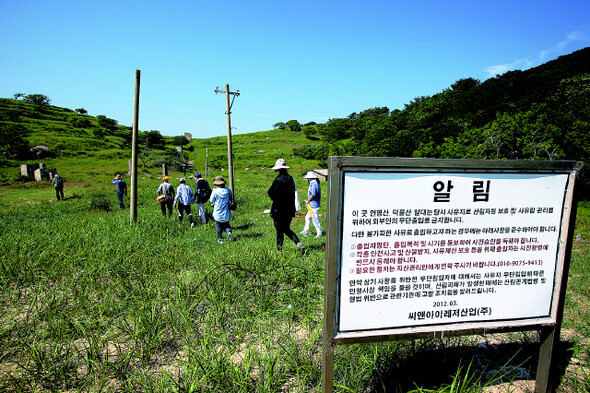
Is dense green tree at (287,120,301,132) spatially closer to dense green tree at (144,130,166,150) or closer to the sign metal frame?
dense green tree at (144,130,166,150)

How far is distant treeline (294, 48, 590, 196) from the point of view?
25266 millimetres

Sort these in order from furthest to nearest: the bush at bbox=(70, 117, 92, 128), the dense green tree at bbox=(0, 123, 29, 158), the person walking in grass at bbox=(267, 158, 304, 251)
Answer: the bush at bbox=(70, 117, 92, 128)
the dense green tree at bbox=(0, 123, 29, 158)
the person walking in grass at bbox=(267, 158, 304, 251)

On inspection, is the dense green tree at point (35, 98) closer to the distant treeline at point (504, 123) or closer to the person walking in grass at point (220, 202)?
the distant treeline at point (504, 123)

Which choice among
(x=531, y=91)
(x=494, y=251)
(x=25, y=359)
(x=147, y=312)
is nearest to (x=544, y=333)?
(x=494, y=251)

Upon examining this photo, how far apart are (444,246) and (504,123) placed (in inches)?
1246

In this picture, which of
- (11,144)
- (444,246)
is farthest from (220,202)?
(11,144)

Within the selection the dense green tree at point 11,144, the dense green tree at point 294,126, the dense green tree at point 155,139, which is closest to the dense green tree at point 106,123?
the dense green tree at point 155,139

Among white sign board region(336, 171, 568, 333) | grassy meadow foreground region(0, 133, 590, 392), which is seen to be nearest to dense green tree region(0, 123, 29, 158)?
grassy meadow foreground region(0, 133, 590, 392)

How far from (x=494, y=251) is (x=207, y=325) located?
2.55 m

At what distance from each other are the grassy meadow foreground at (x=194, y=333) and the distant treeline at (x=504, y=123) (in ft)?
76.5

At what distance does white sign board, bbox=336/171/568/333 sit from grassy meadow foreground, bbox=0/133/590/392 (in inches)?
21.7

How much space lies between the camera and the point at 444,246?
2.02 meters

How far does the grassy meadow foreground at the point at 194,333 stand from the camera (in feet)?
7.58

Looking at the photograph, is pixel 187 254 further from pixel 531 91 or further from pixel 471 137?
pixel 531 91
